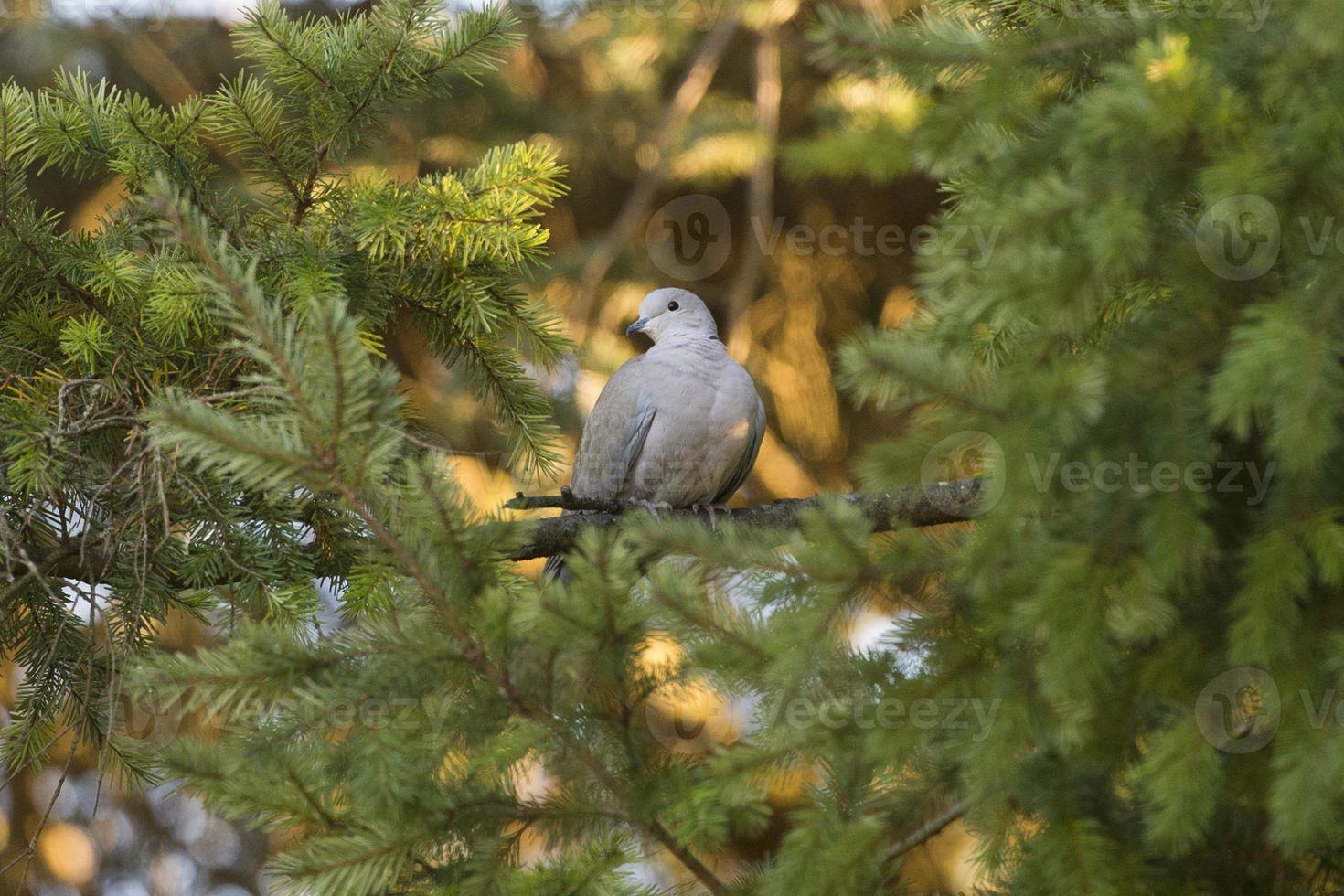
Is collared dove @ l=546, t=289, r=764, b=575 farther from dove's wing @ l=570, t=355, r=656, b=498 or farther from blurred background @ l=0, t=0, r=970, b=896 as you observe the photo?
blurred background @ l=0, t=0, r=970, b=896

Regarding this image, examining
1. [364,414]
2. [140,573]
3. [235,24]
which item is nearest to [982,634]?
[364,414]

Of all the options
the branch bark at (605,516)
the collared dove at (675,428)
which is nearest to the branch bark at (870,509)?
the branch bark at (605,516)

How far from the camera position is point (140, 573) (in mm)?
2203

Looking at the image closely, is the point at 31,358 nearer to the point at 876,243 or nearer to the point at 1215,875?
the point at 1215,875

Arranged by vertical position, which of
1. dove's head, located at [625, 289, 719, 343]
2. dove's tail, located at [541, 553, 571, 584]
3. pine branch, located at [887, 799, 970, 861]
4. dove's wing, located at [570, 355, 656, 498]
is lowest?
pine branch, located at [887, 799, 970, 861]

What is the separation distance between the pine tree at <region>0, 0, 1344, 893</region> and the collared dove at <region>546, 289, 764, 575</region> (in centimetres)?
185

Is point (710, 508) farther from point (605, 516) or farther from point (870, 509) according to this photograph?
point (870, 509)

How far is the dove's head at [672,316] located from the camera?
13.6ft

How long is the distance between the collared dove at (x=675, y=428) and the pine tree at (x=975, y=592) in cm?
185

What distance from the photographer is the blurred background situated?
4445mm

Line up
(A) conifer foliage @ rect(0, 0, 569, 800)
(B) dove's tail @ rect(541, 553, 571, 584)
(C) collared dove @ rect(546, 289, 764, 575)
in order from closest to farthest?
(A) conifer foliage @ rect(0, 0, 569, 800) < (B) dove's tail @ rect(541, 553, 571, 584) < (C) collared dove @ rect(546, 289, 764, 575)

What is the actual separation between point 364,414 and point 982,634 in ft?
2.69

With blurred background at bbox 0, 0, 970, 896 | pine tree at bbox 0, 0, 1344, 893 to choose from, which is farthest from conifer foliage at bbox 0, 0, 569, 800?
blurred background at bbox 0, 0, 970, 896

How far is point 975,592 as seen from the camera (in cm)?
142
